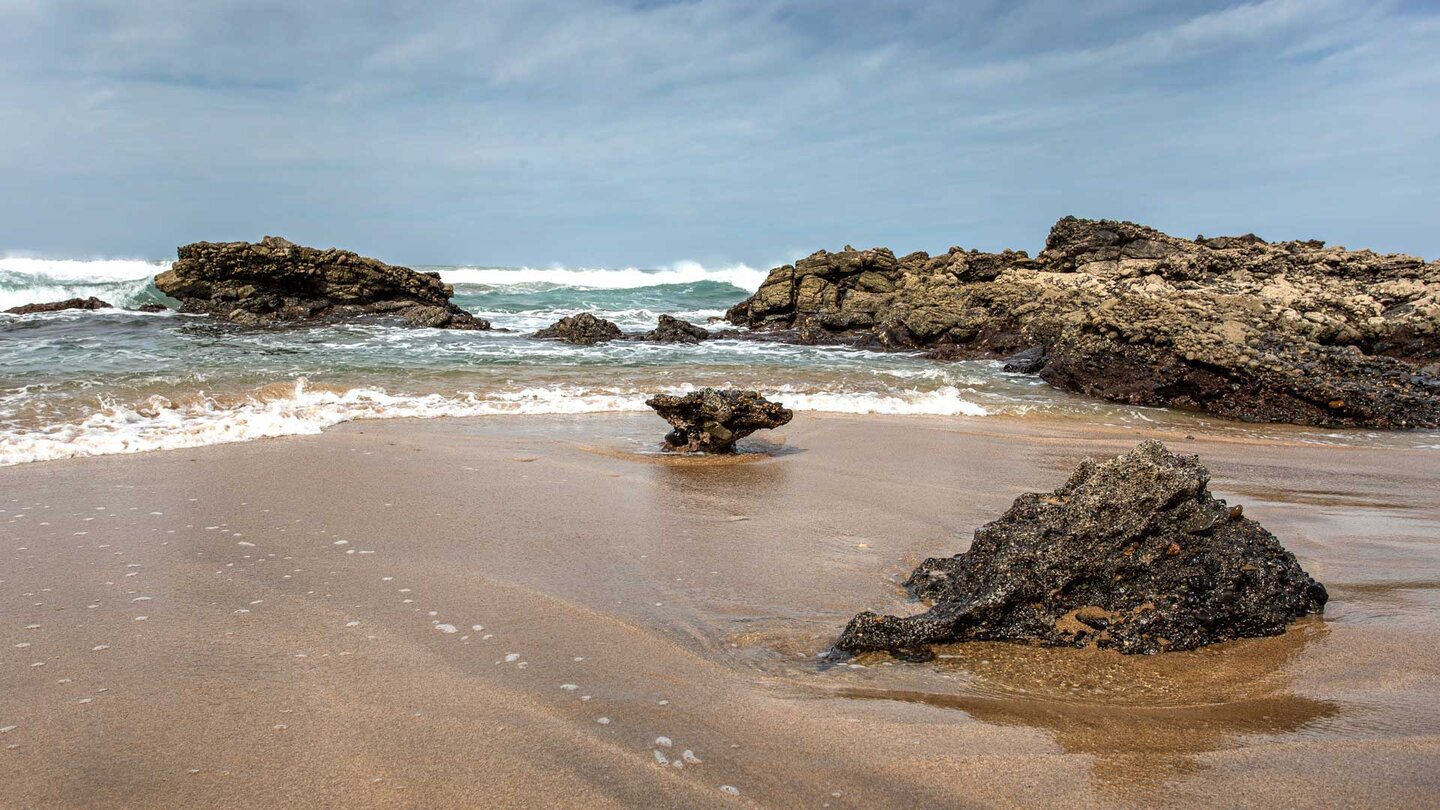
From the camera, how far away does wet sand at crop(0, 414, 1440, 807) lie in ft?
6.93

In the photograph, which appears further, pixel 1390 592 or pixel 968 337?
pixel 968 337

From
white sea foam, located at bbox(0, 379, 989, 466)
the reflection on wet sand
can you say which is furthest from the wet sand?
white sea foam, located at bbox(0, 379, 989, 466)

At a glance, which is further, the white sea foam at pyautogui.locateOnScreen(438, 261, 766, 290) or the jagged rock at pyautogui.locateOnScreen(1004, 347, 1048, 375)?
the white sea foam at pyautogui.locateOnScreen(438, 261, 766, 290)

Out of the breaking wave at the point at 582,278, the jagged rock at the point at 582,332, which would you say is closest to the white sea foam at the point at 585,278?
the breaking wave at the point at 582,278

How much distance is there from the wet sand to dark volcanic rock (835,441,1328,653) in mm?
88

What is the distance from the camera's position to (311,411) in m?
8.66

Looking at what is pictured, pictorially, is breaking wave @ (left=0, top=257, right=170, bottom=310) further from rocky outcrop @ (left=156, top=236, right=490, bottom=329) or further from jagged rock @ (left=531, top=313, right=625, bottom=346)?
jagged rock @ (left=531, top=313, right=625, bottom=346)

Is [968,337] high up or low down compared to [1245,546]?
up

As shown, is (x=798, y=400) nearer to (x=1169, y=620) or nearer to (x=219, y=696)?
(x=1169, y=620)

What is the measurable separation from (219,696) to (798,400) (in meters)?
8.85

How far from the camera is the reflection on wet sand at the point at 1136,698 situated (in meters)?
2.25

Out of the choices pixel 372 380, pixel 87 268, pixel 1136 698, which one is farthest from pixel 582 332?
pixel 87 268

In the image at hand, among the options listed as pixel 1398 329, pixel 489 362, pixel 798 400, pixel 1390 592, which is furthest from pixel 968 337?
pixel 1390 592

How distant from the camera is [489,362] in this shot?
14.3 metres
